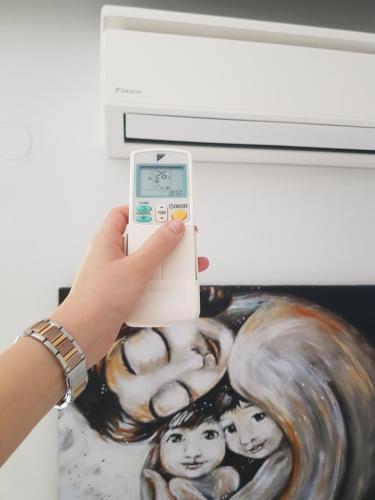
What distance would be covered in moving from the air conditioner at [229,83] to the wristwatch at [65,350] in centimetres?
47

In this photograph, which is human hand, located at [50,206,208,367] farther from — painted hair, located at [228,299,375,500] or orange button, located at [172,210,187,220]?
painted hair, located at [228,299,375,500]

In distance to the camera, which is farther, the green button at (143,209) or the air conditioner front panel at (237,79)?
the air conditioner front panel at (237,79)

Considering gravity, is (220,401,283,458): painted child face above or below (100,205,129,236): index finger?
below

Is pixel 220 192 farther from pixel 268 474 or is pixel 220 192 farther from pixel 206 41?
pixel 268 474

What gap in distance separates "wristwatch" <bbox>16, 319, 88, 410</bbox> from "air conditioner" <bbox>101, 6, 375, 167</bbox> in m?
0.47

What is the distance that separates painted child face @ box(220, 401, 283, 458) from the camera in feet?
2.91

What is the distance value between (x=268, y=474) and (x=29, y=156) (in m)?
0.87

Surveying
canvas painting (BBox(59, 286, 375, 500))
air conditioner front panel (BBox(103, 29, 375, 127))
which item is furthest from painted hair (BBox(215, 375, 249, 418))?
air conditioner front panel (BBox(103, 29, 375, 127))

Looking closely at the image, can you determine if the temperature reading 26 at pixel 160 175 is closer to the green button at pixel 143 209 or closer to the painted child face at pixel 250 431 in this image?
the green button at pixel 143 209

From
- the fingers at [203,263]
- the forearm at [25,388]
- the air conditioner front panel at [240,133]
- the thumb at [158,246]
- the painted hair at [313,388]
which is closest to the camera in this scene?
the forearm at [25,388]

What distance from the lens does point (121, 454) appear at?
0.85 metres

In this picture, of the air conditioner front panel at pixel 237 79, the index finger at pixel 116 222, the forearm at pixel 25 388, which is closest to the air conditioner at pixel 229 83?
the air conditioner front panel at pixel 237 79

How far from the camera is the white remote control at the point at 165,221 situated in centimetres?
53

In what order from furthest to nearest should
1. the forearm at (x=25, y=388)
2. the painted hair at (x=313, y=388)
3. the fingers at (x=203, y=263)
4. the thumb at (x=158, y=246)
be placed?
the painted hair at (x=313, y=388), the fingers at (x=203, y=263), the thumb at (x=158, y=246), the forearm at (x=25, y=388)
